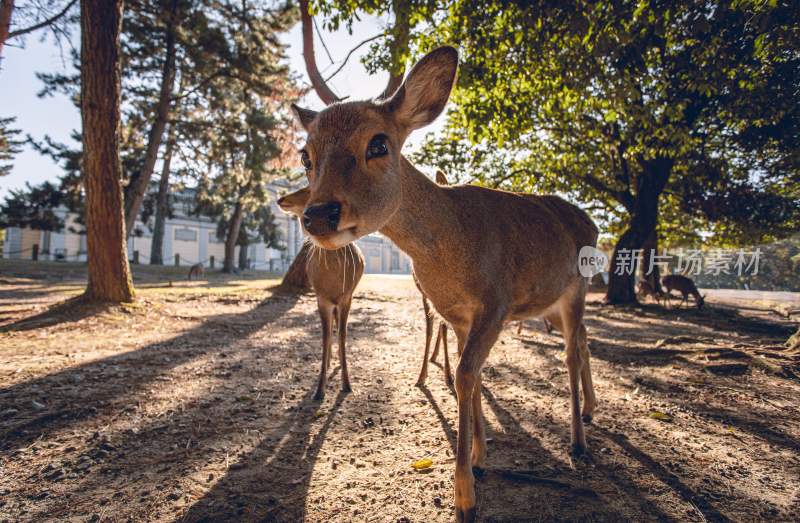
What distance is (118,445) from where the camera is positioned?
8.96 ft

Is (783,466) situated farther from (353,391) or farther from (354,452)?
(353,391)

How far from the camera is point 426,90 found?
2441 millimetres

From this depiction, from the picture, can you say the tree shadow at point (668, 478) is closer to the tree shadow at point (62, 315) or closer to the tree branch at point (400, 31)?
the tree branch at point (400, 31)

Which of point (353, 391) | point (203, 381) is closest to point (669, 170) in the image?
point (353, 391)

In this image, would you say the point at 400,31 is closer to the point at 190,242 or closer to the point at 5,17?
the point at 5,17

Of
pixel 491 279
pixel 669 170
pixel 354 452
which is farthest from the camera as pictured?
pixel 669 170

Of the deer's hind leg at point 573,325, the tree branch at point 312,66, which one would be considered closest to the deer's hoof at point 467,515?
the deer's hind leg at point 573,325

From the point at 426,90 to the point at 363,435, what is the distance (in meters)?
2.67

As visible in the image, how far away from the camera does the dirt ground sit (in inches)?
85.0

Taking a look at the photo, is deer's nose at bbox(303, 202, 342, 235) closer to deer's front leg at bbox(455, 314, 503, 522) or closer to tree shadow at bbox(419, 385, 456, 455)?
deer's front leg at bbox(455, 314, 503, 522)

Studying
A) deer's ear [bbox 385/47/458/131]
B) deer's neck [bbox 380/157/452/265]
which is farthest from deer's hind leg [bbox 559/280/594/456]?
deer's ear [bbox 385/47/458/131]

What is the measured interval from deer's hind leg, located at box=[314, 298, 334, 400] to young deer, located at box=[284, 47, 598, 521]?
1808 millimetres

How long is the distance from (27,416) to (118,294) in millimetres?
5342

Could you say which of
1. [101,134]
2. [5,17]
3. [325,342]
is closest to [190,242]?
[5,17]
